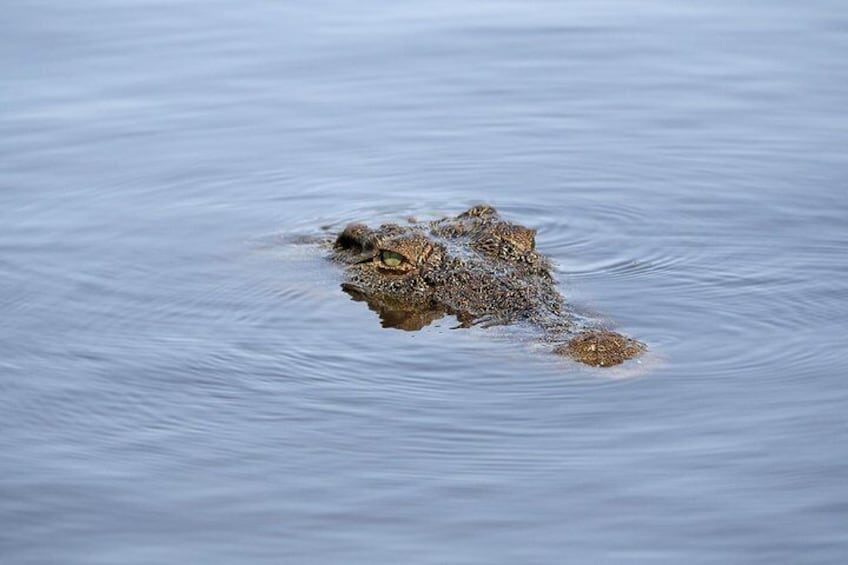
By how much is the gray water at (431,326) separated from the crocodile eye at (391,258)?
1.45 ft

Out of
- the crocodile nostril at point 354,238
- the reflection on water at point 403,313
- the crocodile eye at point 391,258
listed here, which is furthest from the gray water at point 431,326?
the crocodile eye at point 391,258

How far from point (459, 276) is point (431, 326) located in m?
0.51

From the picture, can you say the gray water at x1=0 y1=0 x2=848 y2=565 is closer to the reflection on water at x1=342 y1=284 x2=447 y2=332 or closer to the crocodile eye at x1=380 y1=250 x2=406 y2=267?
the reflection on water at x1=342 y1=284 x2=447 y2=332

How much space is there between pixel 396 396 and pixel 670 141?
6224mm

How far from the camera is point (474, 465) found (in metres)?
8.12

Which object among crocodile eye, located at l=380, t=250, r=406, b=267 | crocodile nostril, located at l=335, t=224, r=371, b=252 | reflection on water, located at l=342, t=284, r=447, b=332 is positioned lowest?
reflection on water, located at l=342, t=284, r=447, b=332

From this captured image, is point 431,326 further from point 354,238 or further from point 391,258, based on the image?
point 354,238

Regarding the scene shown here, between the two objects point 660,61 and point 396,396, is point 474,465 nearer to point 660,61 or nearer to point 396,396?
point 396,396

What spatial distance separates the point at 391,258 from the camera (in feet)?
35.9

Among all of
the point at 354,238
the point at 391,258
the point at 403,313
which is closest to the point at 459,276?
the point at 403,313

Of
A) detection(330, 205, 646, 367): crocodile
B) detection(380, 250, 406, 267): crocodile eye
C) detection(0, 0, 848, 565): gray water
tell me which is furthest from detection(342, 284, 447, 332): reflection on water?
detection(380, 250, 406, 267): crocodile eye

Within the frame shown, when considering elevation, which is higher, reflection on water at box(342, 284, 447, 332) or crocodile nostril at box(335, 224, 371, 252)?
crocodile nostril at box(335, 224, 371, 252)

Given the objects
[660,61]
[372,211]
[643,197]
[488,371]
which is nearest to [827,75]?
[660,61]

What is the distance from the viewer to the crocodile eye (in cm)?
1088
